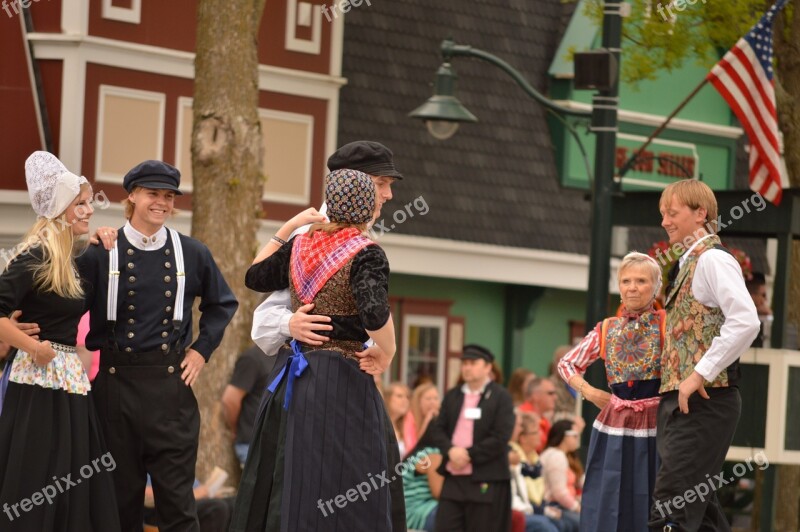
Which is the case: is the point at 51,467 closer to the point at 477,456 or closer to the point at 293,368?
the point at 293,368

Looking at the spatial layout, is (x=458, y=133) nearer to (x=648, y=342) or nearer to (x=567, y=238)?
(x=567, y=238)

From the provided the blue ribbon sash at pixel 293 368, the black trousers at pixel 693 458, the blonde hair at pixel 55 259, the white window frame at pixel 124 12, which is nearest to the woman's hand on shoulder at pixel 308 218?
the blue ribbon sash at pixel 293 368

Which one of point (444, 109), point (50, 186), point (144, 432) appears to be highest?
point (444, 109)

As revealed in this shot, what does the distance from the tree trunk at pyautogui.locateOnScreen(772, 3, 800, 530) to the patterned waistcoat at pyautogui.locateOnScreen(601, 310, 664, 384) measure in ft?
22.4

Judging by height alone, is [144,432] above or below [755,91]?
below

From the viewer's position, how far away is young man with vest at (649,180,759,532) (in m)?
8.00

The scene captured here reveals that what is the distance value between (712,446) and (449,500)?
211 inches

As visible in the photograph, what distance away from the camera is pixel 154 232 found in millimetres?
8312

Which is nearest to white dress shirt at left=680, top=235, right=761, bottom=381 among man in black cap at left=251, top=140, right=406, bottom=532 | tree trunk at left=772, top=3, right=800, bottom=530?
man in black cap at left=251, top=140, right=406, bottom=532

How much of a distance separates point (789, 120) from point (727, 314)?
25.4 feet

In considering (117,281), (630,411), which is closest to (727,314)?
(630,411)

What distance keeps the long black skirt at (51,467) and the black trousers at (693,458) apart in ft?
9.12

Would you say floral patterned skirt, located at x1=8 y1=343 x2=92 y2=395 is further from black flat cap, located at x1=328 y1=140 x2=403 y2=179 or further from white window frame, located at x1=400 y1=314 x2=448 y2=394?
white window frame, located at x1=400 y1=314 x2=448 y2=394

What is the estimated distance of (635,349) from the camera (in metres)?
8.73
